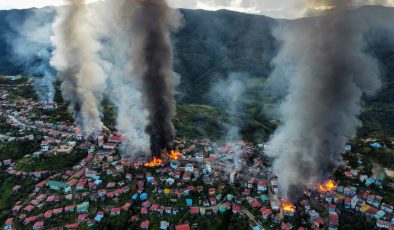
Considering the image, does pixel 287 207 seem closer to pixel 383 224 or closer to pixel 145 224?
pixel 383 224

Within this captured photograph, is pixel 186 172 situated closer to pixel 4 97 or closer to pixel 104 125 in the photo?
pixel 104 125

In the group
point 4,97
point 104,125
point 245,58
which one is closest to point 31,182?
point 104,125

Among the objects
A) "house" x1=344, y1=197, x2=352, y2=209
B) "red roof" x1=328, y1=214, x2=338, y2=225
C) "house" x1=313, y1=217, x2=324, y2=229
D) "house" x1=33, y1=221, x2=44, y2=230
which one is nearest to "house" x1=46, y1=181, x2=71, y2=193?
"house" x1=33, y1=221, x2=44, y2=230

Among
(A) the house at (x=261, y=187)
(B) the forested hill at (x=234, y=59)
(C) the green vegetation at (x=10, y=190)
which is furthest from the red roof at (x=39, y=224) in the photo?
(B) the forested hill at (x=234, y=59)

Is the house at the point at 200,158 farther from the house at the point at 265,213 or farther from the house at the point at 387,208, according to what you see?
the house at the point at 387,208

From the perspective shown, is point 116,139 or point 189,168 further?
point 116,139

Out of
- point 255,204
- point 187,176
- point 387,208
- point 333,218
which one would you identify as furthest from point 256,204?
point 387,208
